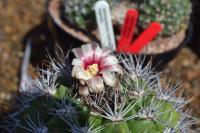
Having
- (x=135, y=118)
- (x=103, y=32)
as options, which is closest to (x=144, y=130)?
(x=135, y=118)

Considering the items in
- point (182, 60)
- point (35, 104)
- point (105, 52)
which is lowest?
point (182, 60)

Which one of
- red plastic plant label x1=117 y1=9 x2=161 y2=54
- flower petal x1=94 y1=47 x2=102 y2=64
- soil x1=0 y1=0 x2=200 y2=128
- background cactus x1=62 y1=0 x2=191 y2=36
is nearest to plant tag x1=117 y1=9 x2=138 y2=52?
red plastic plant label x1=117 y1=9 x2=161 y2=54

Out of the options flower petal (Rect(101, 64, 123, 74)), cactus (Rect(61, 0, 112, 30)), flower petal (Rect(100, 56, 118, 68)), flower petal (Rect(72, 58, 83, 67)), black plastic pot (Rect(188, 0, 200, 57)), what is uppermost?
cactus (Rect(61, 0, 112, 30))

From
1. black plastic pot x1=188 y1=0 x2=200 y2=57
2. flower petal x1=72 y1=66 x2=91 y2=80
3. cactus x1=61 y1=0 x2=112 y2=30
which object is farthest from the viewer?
black plastic pot x1=188 y1=0 x2=200 y2=57

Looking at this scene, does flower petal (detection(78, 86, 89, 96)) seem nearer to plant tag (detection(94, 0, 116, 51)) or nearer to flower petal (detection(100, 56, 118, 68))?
flower petal (detection(100, 56, 118, 68))

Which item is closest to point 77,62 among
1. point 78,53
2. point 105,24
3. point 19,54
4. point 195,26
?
point 78,53

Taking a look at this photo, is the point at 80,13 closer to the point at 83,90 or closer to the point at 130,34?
the point at 130,34

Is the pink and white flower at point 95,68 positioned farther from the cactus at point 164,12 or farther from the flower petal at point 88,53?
the cactus at point 164,12

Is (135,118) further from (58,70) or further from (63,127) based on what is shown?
(58,70)
